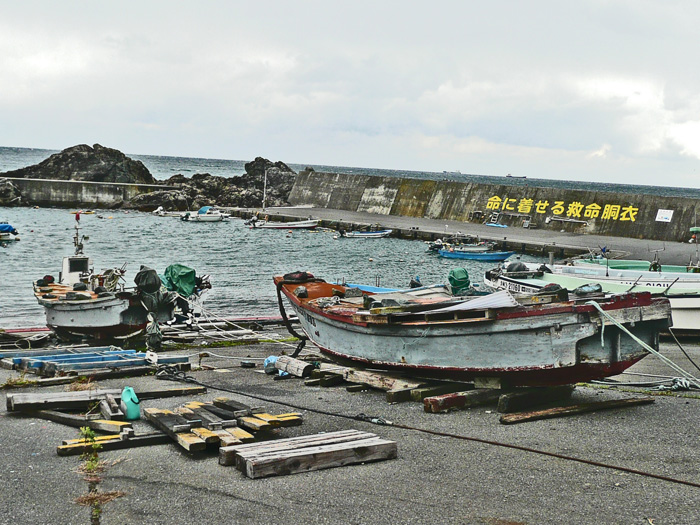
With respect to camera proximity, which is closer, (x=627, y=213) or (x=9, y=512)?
(x=9, y=512)

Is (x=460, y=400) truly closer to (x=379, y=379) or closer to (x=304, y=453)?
(x=379, y=379)

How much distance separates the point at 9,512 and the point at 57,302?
14013 mm

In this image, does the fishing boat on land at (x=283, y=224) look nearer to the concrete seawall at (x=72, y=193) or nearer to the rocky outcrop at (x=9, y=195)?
the concrete seawall at (x=72, y=193)

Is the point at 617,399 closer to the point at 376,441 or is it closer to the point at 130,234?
the point at 376,441

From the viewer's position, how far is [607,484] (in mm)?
8227

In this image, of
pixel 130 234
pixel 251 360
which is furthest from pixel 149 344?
pixel 130 234

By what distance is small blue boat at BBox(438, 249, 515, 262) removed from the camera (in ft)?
183

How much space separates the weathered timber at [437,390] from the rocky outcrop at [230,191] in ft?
273

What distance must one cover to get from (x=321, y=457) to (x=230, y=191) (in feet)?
324

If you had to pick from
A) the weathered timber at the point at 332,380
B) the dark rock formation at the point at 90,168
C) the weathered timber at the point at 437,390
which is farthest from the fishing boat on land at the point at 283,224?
the weathered timber at the point at 437,390

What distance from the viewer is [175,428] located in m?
9.46

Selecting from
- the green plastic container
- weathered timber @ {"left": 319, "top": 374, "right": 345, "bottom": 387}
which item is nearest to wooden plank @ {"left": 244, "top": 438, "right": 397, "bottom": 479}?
the green plastic container

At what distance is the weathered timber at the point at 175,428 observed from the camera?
8.96 metres

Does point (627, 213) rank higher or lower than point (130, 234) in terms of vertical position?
higher
